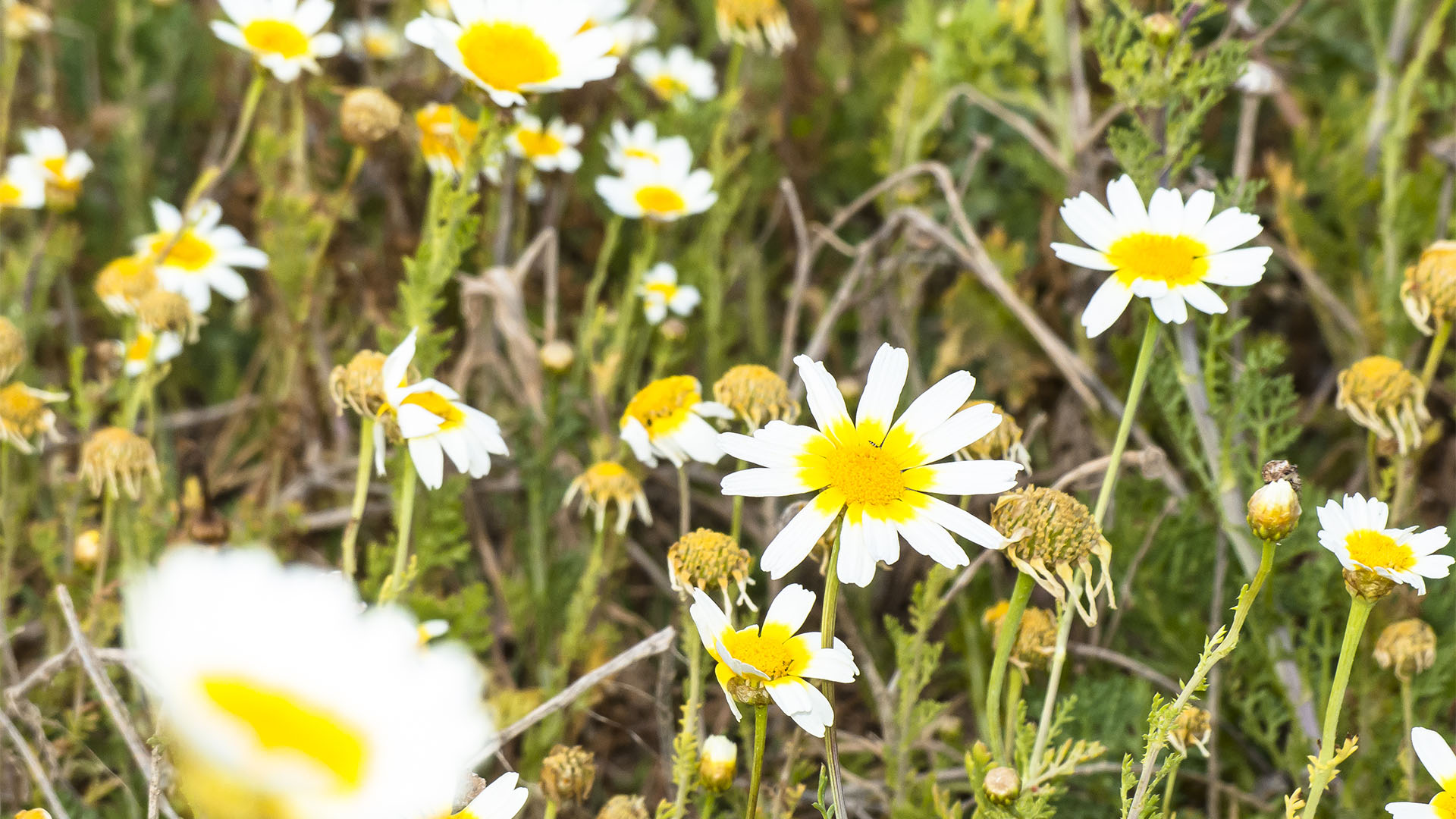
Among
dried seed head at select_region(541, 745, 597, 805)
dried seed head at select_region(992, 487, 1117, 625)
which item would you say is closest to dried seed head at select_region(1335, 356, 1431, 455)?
dried seed head at select_region(992, 487, 1117, 625)

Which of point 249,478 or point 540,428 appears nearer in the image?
point 540,428

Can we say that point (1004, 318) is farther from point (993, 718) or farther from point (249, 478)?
point (249, 478)

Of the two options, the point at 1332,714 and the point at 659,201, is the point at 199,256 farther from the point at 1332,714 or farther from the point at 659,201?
the point at 1332,714

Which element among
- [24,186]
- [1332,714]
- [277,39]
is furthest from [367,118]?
[1332,714]

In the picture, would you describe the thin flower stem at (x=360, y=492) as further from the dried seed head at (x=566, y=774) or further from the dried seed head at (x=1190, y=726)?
the dried seed head at (x=1190, y=726)

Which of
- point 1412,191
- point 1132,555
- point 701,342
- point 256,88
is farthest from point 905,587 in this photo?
point 256,88

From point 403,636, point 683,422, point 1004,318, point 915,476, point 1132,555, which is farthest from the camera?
point 1004,318
